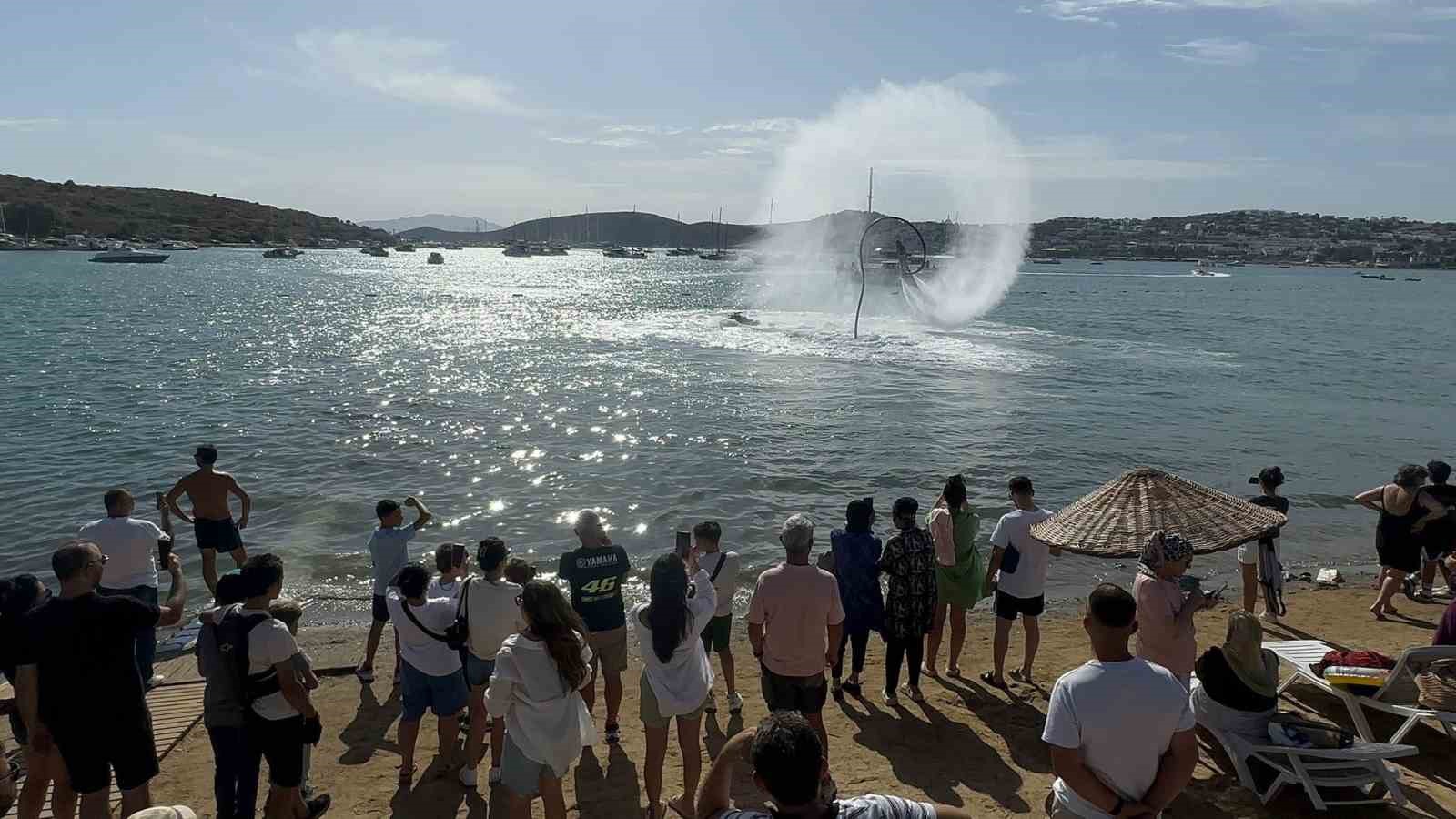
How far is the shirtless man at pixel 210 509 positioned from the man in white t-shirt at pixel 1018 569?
8170mm

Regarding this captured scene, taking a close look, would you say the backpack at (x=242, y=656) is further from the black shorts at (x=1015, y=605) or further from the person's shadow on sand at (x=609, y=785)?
the black shorts at (x=1015, y=605)

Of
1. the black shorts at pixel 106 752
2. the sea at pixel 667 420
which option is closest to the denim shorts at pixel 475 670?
the black shorts at pixel 106 752

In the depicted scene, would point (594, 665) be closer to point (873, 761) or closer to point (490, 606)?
point (490, 606)

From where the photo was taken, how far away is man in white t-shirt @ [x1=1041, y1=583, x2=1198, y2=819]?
3.65m

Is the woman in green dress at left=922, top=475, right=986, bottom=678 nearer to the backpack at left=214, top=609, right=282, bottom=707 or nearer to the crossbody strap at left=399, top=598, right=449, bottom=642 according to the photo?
the crossbody strap at left=399, top=598, right=449, bottom=642

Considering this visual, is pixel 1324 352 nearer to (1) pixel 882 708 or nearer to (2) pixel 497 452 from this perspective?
(2) pixel 497 452

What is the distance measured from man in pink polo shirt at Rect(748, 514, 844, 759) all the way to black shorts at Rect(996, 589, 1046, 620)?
252cm

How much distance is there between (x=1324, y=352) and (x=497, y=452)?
4377 cm

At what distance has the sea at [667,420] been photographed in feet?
48.9

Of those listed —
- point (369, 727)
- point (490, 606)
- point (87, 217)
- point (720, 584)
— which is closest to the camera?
point (490, 606)

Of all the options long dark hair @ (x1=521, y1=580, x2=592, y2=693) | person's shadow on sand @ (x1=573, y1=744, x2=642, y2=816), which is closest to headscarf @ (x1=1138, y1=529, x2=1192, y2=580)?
long dark hair @ (x1=521, y1=580, x2=592, y2=693)

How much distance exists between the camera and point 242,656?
15.6 feet

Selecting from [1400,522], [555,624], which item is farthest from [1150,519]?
[1400,522]

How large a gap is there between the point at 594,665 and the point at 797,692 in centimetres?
187
